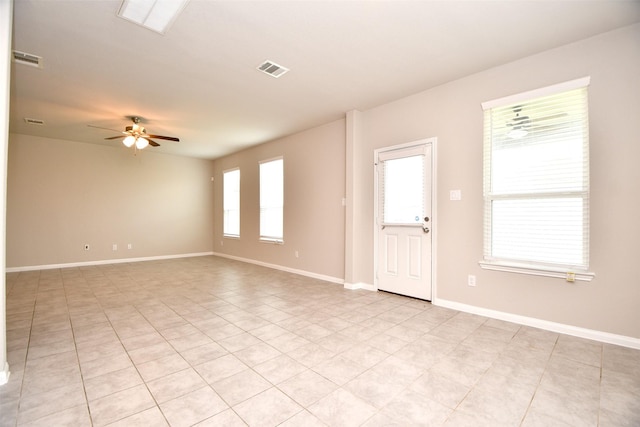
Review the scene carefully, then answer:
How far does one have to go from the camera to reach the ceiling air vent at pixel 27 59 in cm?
302

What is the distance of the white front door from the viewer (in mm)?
3918

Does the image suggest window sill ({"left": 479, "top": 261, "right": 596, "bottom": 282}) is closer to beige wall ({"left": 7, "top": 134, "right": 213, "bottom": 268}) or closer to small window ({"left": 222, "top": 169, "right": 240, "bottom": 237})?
small window ({"left": 222, "top": 169, "right": 240, "bottom": 237})

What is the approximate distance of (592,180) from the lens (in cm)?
272

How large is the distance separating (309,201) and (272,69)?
107 inches

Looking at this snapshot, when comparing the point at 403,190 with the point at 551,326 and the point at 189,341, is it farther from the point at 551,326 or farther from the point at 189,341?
the point at 189,341

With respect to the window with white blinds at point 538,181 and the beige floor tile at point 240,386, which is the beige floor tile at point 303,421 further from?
the window with white blinds at point 538,181

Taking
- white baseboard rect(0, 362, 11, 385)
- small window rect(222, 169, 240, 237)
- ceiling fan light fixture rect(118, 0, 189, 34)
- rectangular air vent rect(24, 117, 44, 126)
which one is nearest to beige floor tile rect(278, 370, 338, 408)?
white baseboard rect(0, 362, 11, 385)

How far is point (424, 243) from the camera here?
3.93 meters

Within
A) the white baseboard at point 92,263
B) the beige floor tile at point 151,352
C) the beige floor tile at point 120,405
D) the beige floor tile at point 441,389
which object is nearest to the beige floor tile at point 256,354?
the beige floor tile at point 151,352

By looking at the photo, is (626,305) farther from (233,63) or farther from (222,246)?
(222,246)

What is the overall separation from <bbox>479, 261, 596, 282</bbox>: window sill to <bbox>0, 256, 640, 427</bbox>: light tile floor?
57cm

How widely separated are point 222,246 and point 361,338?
653 cm


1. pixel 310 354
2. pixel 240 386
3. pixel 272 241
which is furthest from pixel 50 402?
pixel 272 241

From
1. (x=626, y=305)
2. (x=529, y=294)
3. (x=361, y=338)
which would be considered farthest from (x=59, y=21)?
(x=626, y=305)
